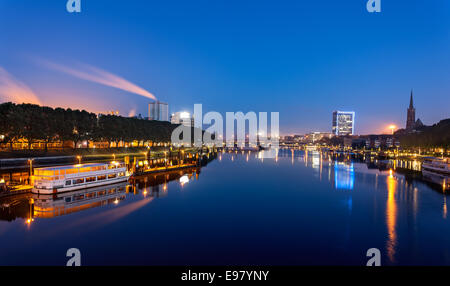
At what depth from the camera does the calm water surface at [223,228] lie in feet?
65.5

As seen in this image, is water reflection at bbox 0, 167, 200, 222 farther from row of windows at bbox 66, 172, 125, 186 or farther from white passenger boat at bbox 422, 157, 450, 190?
white passenger boat at bbox 422, 157, 450, 190

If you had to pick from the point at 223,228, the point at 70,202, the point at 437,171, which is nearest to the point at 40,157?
the point at 70,202

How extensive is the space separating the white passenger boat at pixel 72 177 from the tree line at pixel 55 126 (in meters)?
39.1

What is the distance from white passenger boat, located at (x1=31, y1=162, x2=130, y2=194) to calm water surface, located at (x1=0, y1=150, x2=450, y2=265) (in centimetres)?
187

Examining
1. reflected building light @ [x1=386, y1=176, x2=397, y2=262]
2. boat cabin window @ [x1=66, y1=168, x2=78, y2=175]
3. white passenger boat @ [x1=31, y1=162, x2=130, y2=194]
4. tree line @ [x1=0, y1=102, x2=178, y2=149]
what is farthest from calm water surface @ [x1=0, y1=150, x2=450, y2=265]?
tree line @ [x1=0, y1=102, x2=178, y2=149]

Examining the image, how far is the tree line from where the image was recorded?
6481cm

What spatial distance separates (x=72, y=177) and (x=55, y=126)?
46.5 m

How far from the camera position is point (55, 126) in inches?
2901

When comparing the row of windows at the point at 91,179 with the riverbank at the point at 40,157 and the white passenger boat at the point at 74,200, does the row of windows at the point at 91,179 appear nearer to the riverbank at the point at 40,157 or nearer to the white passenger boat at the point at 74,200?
the white passenger boat at the point at 74,200

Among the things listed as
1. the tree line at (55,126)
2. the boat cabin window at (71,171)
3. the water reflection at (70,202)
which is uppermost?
the tree line at (55,126)

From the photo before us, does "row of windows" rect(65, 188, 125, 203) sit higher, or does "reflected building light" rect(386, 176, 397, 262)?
"row of windows" rect(65, 188, 125, 203)

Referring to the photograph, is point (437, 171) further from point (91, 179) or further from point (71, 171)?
point (71, 171)

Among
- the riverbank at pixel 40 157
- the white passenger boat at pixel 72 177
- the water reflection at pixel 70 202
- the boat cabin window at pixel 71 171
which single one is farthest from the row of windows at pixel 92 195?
the riverbank at pixel 40 157
